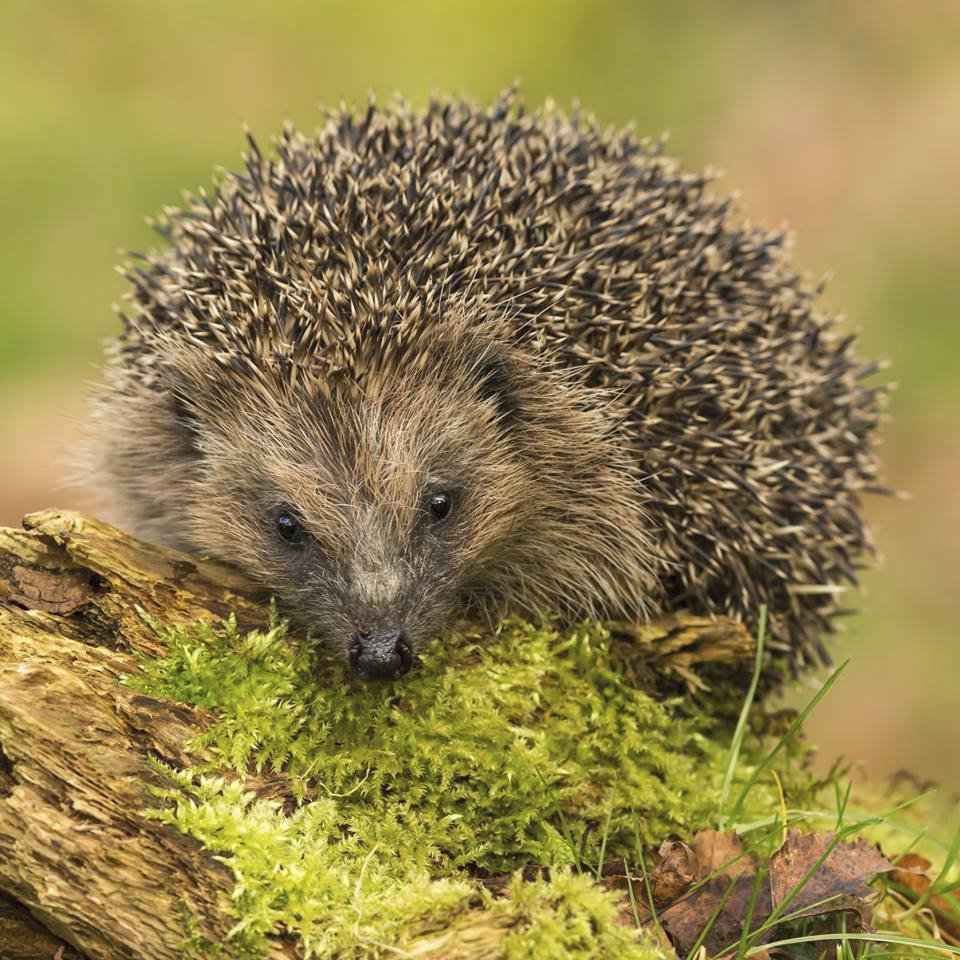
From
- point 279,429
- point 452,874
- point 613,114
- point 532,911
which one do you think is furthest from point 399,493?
point 613,114

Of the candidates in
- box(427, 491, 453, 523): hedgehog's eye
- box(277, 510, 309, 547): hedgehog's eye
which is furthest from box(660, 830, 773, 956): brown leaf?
box(277, 510, 309, 547): hedgehog's eye

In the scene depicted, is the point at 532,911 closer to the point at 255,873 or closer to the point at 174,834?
the point at 255,873

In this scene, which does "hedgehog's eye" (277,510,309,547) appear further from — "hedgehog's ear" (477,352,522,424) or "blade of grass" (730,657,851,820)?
"blade of grass" (730,657,851,820)

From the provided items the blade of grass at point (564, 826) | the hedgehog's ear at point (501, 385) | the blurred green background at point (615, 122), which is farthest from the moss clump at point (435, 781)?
the blurred green background at point (615, 122)

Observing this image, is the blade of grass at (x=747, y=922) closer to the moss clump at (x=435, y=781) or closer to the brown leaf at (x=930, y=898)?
the moss clump at (x=435, y=781)

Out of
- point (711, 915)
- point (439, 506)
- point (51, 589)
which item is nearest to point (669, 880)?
point (711, 915)

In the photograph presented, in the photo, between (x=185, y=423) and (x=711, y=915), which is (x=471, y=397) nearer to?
(x=185, y=423)
